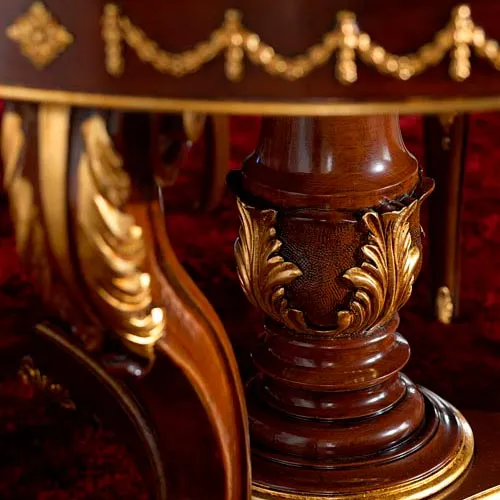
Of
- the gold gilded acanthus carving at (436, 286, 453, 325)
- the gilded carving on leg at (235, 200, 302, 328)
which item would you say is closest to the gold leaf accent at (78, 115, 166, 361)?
the gilded carving on leg at (235, 200, 302, 328)

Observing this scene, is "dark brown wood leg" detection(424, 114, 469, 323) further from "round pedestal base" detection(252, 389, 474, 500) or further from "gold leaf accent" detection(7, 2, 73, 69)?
"gold leaf accent" detection(7, 2, 73, 69)

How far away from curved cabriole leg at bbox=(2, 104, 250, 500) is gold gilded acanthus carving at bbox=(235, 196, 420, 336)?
16cm

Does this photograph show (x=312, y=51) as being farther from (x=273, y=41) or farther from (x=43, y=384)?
(x=43, y=384)

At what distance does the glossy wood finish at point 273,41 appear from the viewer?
13.0 inches

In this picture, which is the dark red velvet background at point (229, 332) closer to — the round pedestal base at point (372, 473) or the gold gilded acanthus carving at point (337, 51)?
the round pedestal base at point (372, 473)

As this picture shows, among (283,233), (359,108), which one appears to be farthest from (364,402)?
(359,108)

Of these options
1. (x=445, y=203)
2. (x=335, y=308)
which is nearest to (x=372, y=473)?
(x=335, y=308)

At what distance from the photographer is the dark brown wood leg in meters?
0.82

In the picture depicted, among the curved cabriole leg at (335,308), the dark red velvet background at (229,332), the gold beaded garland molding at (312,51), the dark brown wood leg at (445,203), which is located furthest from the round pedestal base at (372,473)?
the gold beaded garland molding at (312,51)

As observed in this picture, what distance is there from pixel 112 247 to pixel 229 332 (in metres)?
0.55

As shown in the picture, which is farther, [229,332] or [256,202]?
[229,332]

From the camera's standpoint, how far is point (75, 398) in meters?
0.78

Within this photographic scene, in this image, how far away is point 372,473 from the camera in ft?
2.08

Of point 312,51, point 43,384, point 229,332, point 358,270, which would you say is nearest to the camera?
point 312,51
